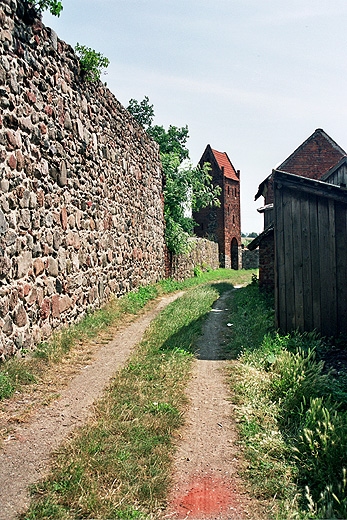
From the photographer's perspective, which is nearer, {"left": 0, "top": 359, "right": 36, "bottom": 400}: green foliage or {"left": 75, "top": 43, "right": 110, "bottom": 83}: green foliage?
{"left": 0, "top": 359, "right": 36, "bottom": 400}: green foliage

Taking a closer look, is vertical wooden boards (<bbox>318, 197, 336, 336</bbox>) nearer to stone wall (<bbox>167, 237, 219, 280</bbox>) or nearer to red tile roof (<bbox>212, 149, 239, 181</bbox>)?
stone wall (<bbox>167, 237, 219, 280</bbox>)

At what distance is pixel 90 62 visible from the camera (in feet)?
26.0

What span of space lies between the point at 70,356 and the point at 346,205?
15.3 feet

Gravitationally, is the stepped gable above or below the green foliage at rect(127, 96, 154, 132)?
below

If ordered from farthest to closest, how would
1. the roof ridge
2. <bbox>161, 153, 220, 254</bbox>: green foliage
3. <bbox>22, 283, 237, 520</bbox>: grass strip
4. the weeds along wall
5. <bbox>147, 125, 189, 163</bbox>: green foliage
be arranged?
1. <bbox>147, 125, 189, 163</bbox>: green foliage
2. the roof ridge
3. <bbox>161, 153, 220, 254</bbox>: green foliage
4. the weeds along wall
5. <bbox>22, 283, 237, 520</bbox>: grass strip

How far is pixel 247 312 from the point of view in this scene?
32.3 ft

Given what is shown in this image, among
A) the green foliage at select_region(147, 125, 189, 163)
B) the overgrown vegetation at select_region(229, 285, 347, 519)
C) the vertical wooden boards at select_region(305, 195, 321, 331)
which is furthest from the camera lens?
the green foliage at select_region(147, 125, 189, 163)

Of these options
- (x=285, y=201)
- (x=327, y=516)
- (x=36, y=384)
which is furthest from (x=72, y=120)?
(x=327, y=516)

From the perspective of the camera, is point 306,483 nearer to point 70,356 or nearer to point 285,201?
point 70,356

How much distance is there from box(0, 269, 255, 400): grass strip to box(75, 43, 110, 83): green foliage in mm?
4254

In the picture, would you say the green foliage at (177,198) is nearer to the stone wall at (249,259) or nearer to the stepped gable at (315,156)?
the stepped gable at (315,156)

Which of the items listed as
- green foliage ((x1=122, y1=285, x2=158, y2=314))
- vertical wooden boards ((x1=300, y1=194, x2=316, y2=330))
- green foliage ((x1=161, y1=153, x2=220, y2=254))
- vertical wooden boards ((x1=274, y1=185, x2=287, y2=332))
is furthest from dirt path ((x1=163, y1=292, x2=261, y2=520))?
green foliage ((x1=161, y1=153, x2=220, y2=254))

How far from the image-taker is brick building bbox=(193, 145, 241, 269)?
3494 cm

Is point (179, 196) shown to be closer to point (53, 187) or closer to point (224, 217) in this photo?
point (53, 187)
